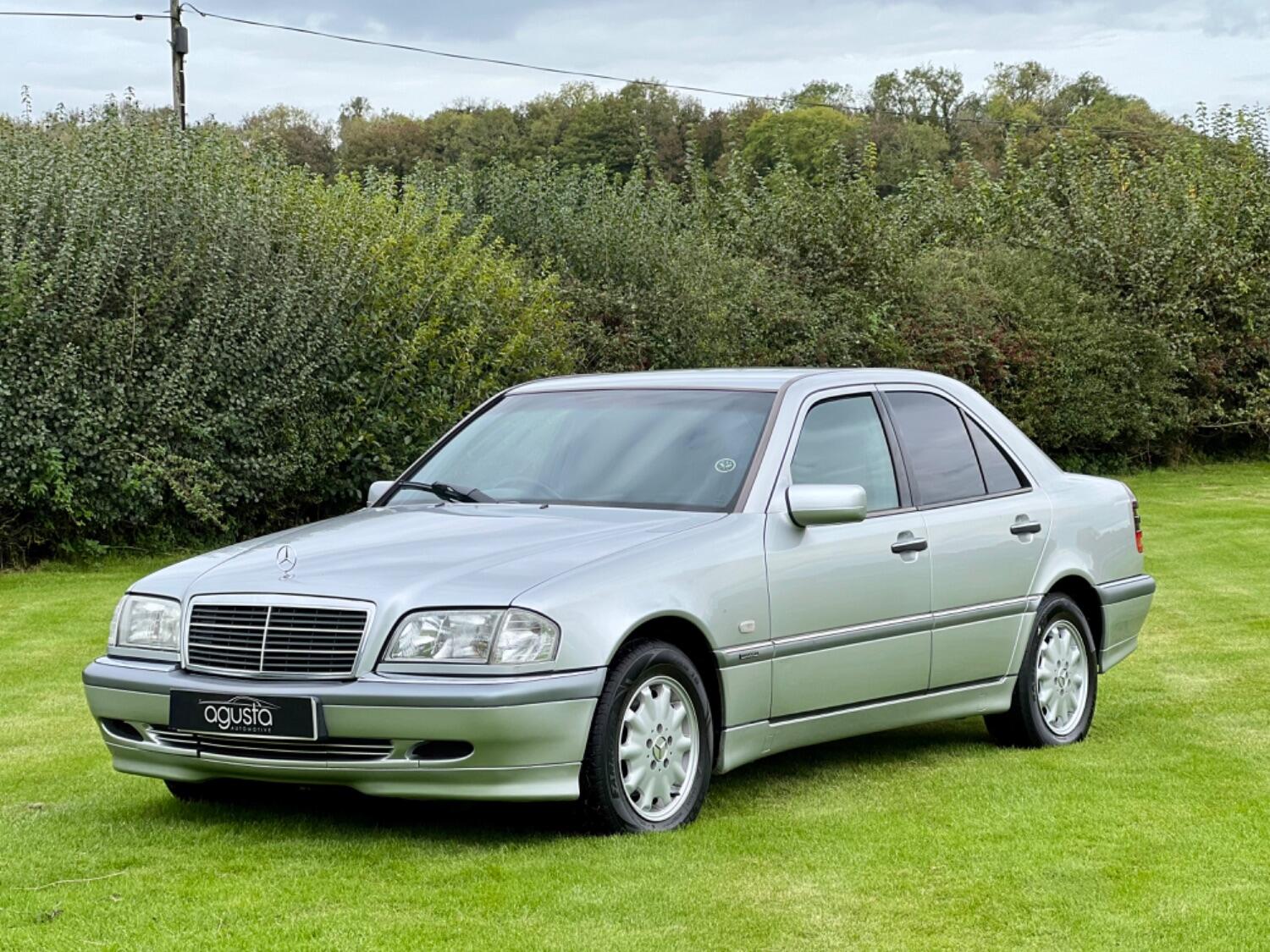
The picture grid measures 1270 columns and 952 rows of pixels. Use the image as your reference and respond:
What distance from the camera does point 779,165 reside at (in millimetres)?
31547

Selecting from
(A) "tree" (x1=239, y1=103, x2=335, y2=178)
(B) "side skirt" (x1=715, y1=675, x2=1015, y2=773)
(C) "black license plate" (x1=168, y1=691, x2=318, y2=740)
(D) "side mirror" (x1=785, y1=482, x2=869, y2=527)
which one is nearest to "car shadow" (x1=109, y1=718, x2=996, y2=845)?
(B) "side skirt" (x1=715, y1=675, x2=1015, y2=773)

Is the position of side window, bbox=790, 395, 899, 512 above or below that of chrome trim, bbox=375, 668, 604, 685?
above

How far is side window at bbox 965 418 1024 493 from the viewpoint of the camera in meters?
8.50

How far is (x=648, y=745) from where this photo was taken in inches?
256

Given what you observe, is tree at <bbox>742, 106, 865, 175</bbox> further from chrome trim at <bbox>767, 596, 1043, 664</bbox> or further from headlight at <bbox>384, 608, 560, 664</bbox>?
headlight at <bbox>384, 608, 560, 664</bbox>

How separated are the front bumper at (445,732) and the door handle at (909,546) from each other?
1.85 metres

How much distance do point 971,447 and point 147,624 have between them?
3.73 m

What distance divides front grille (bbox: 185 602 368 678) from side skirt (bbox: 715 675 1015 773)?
1.48 metres

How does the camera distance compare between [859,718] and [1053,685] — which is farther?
[1053,685]

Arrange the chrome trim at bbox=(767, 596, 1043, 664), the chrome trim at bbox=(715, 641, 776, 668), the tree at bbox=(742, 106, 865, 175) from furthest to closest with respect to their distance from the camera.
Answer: the tree at bbox=(742, 106, 865, 175), the chrome trim at bbox=(767, 596, 1043, 664), the chrome trim at bbox=(715, 641, 776, 668)

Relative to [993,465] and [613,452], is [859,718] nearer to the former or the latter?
[613,452]

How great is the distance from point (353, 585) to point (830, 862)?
5.88ft

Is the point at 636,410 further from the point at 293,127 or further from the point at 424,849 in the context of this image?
the point at 293,127

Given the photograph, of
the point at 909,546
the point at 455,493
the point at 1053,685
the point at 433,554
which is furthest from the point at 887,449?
the point at 433,554
